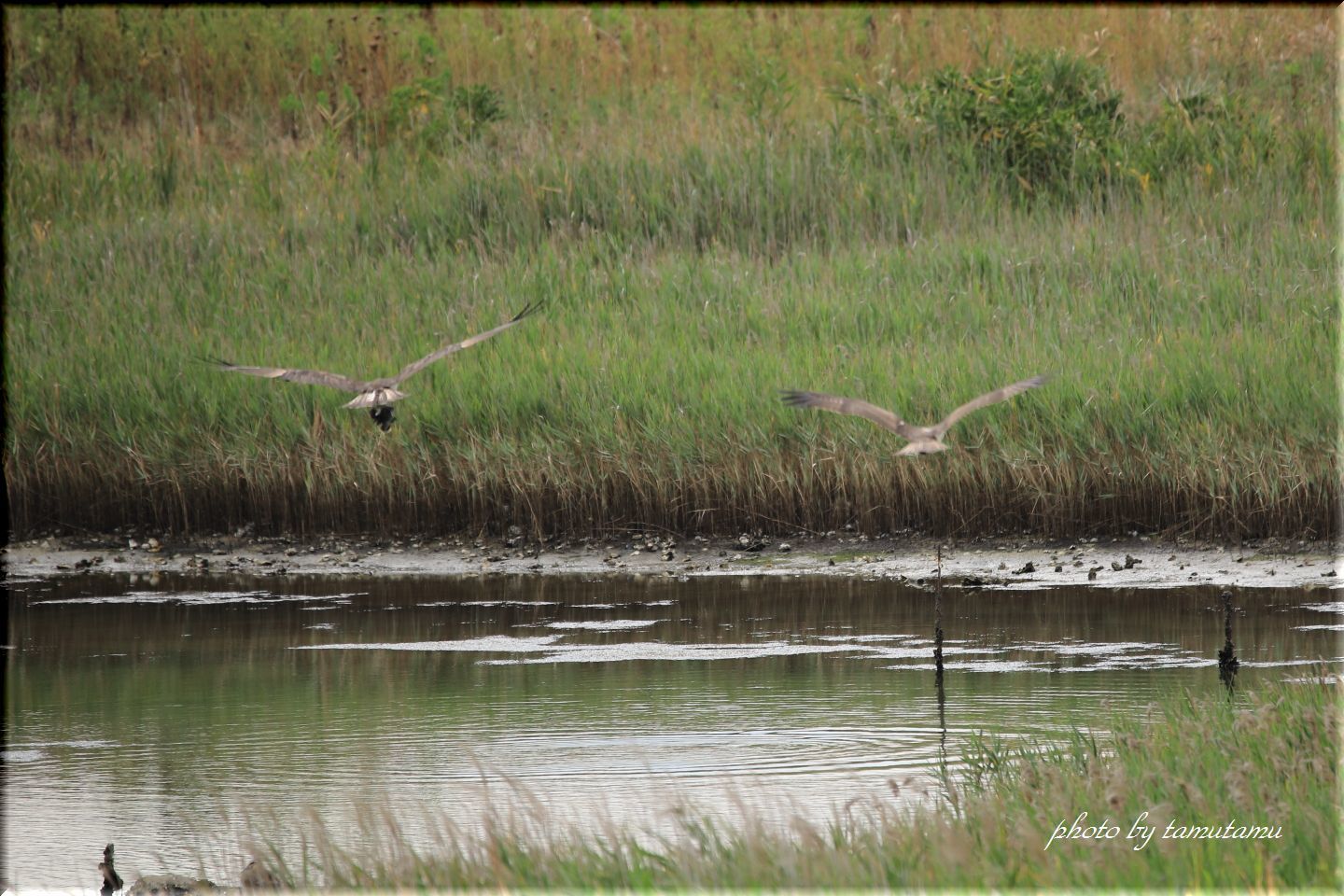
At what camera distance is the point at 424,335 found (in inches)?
543

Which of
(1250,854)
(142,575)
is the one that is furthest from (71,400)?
(1250,854)

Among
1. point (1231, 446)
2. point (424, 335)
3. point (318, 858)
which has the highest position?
point (424, 335)

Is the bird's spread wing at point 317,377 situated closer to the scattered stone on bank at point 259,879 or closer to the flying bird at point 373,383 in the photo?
the flying bird at point 373,383

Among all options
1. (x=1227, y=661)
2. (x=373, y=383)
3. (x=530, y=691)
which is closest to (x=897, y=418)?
(x=1227, y=661)

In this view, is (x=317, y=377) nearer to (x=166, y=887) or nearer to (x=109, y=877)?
(x=109, y=877)

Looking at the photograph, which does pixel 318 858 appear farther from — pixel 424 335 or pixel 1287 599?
pixel 424 335

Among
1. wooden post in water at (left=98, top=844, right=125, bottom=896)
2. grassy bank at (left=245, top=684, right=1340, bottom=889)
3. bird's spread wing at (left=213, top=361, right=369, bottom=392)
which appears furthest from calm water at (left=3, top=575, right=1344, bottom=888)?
bird's spread wing at (left=213, top=361, right=369, bottom=392)

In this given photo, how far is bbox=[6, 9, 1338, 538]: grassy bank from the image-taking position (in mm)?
11539

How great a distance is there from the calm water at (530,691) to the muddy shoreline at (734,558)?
0.92ft

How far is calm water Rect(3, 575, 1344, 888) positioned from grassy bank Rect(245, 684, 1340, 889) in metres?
0.45

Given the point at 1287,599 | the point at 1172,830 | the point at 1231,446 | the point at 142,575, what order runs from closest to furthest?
the point at 1172,830, the point at 1287,599, the point at 1231,446, the point at 142,575

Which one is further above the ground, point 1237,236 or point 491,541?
point 1237,236

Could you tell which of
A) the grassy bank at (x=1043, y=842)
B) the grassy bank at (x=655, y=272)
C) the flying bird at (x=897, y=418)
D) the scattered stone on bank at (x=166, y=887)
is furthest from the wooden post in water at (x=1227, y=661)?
the scattered stone on bank at (x=166, y=887)

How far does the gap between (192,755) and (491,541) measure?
5024 millimetres
